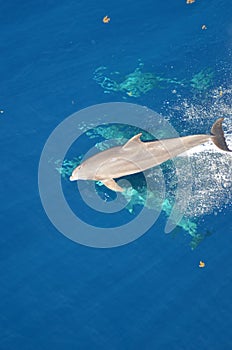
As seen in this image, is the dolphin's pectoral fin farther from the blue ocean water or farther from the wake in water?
the wake in water

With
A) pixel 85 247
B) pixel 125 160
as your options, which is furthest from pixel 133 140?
pixel 85 247

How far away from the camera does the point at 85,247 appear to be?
621 cm

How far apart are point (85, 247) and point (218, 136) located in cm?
207

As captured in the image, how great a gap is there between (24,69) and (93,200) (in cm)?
200

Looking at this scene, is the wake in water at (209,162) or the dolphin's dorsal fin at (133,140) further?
the wake in water at (209,162)

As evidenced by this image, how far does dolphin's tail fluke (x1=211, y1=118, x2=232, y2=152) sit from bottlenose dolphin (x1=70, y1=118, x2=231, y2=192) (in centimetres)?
44

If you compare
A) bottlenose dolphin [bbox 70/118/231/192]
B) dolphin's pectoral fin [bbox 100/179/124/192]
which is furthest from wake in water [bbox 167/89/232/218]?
dolphin's pectoral fin [bbox 100/179/124/192]

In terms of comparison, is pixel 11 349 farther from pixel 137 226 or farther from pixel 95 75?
pixel 95 75

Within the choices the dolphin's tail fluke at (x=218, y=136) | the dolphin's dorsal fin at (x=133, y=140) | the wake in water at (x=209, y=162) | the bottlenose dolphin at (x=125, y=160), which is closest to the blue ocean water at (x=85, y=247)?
the wake in water at (x=209, y=162)

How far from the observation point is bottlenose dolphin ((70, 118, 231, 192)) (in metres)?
6.23

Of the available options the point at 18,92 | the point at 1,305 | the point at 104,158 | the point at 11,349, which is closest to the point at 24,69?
the point at 18,92

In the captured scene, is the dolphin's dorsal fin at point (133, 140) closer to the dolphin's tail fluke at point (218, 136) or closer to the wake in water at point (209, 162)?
the wake in water at point (209, 162)

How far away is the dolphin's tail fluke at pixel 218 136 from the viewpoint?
6.48m

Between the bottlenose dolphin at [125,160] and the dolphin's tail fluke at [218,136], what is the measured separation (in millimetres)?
443
